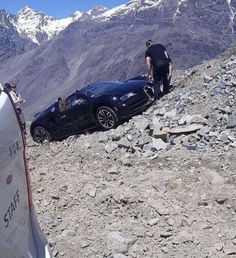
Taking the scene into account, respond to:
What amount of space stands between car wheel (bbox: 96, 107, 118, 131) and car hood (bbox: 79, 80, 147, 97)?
2.27 ft

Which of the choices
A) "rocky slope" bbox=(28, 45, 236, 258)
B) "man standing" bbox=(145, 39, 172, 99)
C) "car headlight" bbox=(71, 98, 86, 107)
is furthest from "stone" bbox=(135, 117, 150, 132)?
"man standing" bbox=(145, 39, 172, 99)

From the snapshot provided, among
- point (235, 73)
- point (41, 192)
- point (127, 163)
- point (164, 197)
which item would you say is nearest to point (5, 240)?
point (164, 197)

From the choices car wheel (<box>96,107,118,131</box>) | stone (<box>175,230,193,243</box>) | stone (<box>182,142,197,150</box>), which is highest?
stone (<box>175,230,193,243</box>)

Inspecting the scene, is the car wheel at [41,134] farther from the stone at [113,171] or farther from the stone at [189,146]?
the stone at [113,171]

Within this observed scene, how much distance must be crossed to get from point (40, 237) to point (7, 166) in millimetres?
793

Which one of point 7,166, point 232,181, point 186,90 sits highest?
point 7,166

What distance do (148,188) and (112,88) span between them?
847 cm

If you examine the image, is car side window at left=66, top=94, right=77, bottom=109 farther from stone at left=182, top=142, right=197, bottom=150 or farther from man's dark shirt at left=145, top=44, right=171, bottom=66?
stone at left=182, top=142, right=197, bottom=150

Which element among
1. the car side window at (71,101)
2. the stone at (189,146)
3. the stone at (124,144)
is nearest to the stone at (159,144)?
the stone at (189,146)

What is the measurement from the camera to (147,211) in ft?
24.0

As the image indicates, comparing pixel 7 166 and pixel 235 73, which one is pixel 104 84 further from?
pixel 7 166

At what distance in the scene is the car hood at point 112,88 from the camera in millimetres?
16144

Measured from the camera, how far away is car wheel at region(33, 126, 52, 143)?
17.2 meters

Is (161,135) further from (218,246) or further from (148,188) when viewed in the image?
(218,246)
